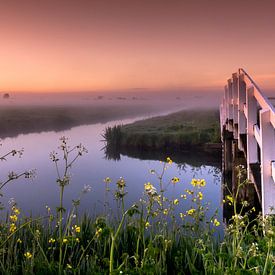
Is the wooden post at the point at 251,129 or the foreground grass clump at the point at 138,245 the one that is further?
the wooden post at the point at 251,129

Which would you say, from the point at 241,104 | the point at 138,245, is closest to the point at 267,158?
the point at 138,245

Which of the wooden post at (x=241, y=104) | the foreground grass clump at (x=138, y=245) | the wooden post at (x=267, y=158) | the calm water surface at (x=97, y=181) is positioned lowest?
the calm water surface at (x=97, y=181)

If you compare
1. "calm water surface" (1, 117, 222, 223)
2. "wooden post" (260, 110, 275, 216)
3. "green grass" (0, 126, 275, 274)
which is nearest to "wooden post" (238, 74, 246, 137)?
"calm water surface" (1, 117, 222, 223)

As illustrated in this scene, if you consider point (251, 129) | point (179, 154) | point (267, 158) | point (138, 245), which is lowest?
point (179, 154)

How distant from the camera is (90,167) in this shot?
2325cm

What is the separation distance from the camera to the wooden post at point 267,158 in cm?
536

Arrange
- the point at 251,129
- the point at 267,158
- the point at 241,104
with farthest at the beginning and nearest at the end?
the point at 241,104 < the point at 251,129 < the point at 267,158

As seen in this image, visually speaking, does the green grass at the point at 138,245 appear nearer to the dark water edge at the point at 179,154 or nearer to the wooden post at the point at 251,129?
the wooden post at the point at 251,129

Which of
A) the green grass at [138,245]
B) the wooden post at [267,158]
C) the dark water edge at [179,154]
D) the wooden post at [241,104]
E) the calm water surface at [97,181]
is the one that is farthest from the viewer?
the dark water edge at [179,154]

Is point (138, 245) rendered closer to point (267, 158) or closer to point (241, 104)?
point (267, 158)

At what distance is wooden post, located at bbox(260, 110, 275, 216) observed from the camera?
211 inches

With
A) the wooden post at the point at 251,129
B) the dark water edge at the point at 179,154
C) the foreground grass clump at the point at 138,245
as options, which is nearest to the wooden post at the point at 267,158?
the foreground grass clump at the point at 138,245

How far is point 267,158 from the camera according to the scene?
5.40 meters

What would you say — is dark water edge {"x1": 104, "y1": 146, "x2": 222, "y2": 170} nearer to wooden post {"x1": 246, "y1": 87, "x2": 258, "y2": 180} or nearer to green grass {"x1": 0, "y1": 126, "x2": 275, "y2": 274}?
wooden post {"x1": 246, "y1": 87, "x2": 258, "y2": 180}
